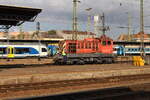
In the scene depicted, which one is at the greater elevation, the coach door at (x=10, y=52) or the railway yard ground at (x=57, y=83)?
the coach door at (x=10, y=52)

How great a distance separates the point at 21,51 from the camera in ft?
145

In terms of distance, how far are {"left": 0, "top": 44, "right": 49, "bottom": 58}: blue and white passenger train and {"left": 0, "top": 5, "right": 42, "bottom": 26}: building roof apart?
24.2 metres

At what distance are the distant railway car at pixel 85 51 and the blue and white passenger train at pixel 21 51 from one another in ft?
44.8

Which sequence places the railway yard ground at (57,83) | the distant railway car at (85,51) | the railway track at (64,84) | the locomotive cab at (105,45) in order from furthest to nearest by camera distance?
the locomotive cab at (105,45) → the distant railway car at (85,51) → the railway track at (64,84) → the railway yard ground at (57,83)

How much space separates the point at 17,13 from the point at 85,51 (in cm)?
1574

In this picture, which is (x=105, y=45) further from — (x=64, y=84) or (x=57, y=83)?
(x=64, y=84)

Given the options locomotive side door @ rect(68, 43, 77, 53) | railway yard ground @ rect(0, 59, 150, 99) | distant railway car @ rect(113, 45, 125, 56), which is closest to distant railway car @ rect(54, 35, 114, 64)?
locomotive side door @ rect(68, 43, 77, 53)

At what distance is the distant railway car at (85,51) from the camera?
31.6m

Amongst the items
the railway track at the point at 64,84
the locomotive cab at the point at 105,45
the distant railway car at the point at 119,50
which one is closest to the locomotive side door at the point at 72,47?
the locomotive cab at the point at 105,45

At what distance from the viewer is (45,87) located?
14219 mm

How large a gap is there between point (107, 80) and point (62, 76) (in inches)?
141

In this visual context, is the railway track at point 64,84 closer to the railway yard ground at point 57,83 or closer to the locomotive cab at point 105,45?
the railway yard ground at point 57,83

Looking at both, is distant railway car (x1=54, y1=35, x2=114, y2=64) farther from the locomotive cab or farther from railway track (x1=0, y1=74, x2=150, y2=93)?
railway track (x1=0, y1=74, x2=150, y2=93)

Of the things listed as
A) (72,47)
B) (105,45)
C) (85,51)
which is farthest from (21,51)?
(105,45)
